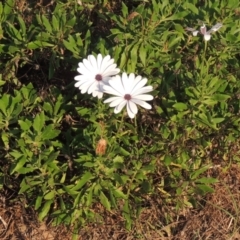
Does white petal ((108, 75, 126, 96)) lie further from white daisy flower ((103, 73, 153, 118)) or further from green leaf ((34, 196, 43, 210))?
green leaf ((34, 196, 43, 210))

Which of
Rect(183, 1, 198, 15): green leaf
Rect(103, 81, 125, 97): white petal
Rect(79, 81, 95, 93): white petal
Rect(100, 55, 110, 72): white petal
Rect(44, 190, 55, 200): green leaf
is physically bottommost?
Rect(44, 190, 55, 200): green leaf

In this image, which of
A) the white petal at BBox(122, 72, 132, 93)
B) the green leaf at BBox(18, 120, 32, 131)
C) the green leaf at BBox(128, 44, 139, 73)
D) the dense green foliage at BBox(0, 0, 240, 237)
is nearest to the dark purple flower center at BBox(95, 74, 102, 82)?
the white petal at BBox(122, 72, 132, 93)

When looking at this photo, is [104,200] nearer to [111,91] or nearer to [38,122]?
[38,122]

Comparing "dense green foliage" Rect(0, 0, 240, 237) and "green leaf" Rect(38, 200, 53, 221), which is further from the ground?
"dense green foliage" Rect(0, 0, 240, 237)

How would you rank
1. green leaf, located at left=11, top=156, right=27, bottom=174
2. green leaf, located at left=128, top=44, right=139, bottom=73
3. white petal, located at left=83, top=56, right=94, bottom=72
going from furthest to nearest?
green leaf, located at left=128, top=44, right=139, bottom=73
green leaf, located at left=11, top=156, right=27, bottom=174
white petal, located at left=83, top=56, right=94, bottom=72

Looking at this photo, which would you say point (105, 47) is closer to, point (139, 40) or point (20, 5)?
point (139, 40)
